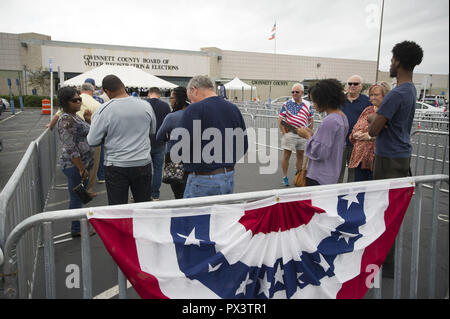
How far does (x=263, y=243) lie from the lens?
2.08 meters

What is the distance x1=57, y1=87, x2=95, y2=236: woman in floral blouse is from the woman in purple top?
2.63m

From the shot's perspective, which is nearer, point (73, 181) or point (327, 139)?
point (327, 139)

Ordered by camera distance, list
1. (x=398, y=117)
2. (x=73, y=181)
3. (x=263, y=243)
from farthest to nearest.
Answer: (x=73, y=181) → (x=398, y=117) → (x=263, y=243)

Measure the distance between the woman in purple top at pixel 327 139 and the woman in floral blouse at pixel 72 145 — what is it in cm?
263

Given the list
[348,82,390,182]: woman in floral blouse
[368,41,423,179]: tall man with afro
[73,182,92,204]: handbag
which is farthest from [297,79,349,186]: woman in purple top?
[73,182,92,204]: handbag

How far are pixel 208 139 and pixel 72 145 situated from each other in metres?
2.08

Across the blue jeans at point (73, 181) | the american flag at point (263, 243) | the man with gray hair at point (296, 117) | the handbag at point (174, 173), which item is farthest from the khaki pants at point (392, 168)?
the blue jeans at point (73, 181)

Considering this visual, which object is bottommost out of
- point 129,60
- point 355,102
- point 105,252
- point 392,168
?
point 105,252

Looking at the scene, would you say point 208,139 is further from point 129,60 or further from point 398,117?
point 129,60

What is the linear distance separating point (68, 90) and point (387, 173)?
3.86m

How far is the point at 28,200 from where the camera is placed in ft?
10.6

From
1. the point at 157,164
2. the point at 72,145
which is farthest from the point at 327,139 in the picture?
the point at 157,164

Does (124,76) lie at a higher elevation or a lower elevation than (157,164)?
higher

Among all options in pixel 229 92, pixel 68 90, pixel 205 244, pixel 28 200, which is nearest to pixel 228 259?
pixel 205 244
